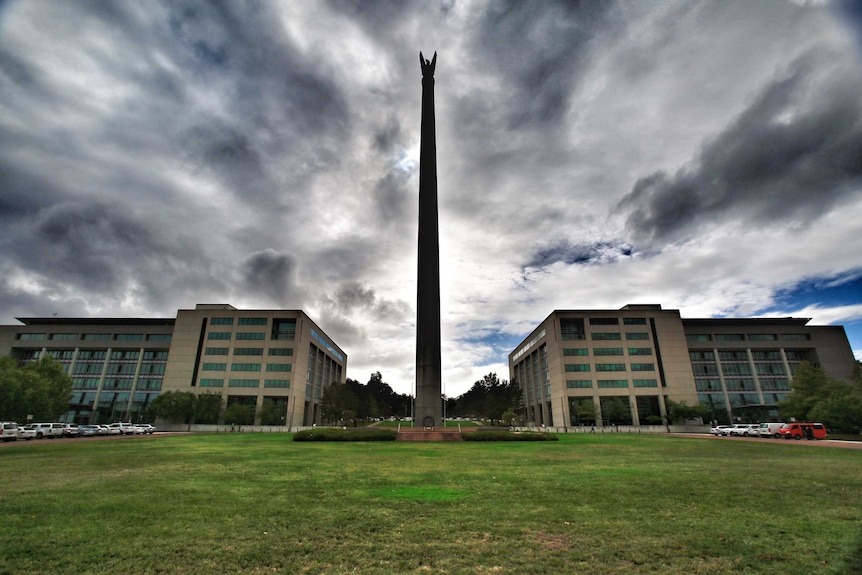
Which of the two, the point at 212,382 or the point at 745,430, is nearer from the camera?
the point at 745,430

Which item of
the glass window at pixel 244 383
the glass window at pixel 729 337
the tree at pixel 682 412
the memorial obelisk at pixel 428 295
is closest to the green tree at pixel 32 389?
the glass window at pixel 244 383

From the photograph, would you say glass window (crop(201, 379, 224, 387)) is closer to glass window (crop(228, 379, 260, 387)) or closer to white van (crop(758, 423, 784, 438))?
glass window (crop(228, 379, 260, 387))

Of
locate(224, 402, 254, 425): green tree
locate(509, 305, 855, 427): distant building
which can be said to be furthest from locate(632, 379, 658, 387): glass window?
locate(224, 402, 254, 425): green tree

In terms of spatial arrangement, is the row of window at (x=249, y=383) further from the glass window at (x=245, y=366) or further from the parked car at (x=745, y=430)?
the parked car at (x=745, y=430)

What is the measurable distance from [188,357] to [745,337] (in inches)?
5050

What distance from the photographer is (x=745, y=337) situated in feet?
337

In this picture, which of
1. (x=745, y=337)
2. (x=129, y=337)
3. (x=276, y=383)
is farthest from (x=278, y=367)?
(x=745, y=337)

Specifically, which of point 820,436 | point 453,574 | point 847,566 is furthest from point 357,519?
point 820,436

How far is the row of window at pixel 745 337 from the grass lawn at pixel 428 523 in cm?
10120

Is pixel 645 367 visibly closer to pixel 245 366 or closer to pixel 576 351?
pixel 576 351

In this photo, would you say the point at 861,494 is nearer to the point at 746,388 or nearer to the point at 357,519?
the point at 357,519

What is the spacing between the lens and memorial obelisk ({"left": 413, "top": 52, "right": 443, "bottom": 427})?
55531 millimetres

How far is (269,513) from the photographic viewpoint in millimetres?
9797

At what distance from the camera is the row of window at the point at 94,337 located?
10038cm
